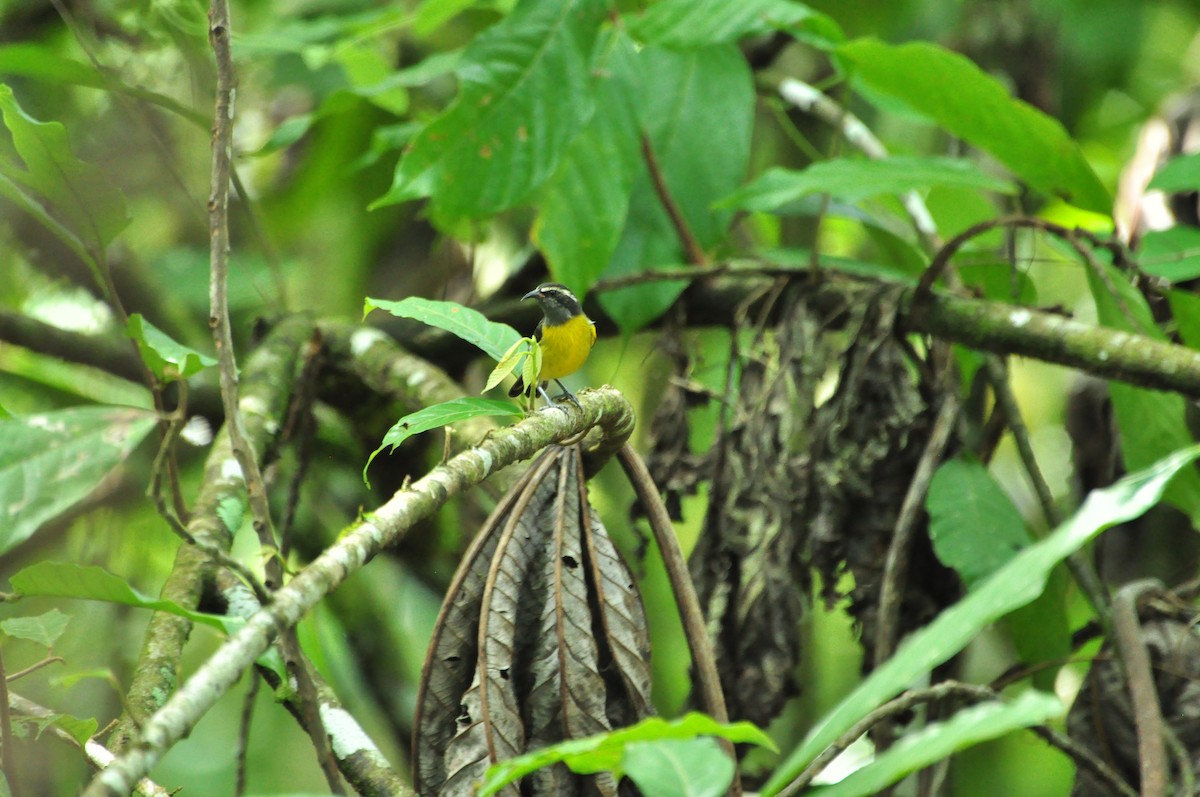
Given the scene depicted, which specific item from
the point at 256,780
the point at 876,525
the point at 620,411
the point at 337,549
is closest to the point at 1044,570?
the point at 337,549

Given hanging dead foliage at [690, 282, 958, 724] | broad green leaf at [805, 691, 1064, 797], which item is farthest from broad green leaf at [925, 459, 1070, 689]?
broad green leaf at [805, 691, 1064, 797]

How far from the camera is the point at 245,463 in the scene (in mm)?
1202

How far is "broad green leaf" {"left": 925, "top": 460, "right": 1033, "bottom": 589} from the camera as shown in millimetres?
2398

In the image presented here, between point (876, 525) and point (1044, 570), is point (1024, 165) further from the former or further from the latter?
point (1044, 570)

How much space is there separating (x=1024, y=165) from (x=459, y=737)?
1924mm

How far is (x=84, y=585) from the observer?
4.43 feet

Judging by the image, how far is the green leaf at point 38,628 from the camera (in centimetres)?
152

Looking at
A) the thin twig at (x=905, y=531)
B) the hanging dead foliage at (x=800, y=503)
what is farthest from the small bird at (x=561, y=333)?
the thin twig at (x=905, y=531)

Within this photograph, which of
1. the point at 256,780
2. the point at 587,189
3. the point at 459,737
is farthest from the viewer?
the point at 256,780

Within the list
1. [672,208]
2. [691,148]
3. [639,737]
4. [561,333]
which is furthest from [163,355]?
[691,148]

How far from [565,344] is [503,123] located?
547mm

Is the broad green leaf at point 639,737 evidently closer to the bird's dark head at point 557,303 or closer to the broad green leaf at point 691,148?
the bird's dark head at point 557,303

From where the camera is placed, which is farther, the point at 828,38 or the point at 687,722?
the point at 828,38

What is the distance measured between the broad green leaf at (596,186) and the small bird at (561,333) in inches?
1.9
